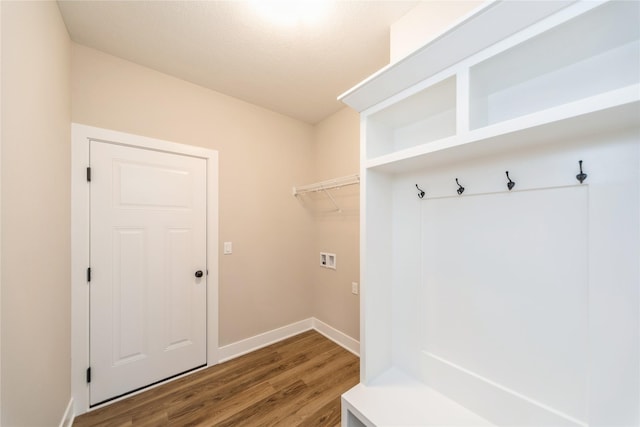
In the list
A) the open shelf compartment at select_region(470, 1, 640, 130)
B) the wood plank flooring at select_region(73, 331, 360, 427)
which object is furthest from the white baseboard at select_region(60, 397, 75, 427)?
the open shelf compartment at select_region(470, 1, 640, 130)

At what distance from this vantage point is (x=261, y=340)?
2455 mm

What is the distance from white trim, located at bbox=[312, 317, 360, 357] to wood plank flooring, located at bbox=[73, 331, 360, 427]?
74 millimetres

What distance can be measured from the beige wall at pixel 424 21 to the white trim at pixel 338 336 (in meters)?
2.40

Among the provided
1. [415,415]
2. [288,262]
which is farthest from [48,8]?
[415,415]

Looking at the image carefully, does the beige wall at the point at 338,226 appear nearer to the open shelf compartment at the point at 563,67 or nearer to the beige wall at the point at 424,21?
the beige wall at the point at 424,21

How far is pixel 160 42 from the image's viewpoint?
5.34ft

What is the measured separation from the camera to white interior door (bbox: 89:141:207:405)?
170 centimetres

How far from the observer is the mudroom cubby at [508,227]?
2.49 ft

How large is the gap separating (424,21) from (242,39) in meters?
1.14

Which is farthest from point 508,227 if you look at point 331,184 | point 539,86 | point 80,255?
point 80,255

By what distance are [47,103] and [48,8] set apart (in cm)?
50

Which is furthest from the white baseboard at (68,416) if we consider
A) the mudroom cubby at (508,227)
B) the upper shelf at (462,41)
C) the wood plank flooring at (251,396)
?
the upper shelf at (462,41)

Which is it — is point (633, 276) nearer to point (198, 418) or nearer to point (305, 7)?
point (305, 7)

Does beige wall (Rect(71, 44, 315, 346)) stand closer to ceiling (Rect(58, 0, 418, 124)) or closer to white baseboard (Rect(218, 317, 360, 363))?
white baseboard (Rect(218, 317, 360, 363))
